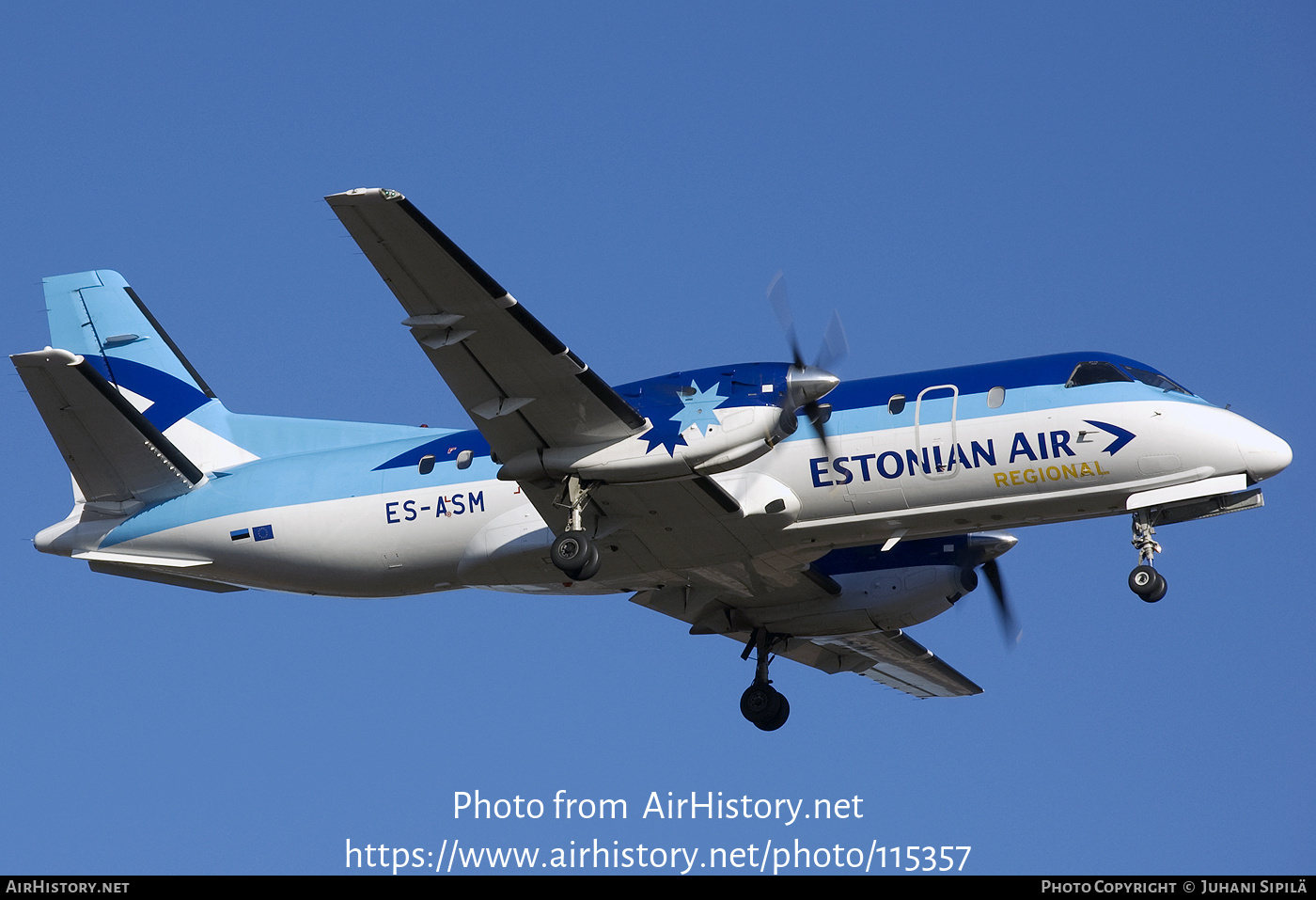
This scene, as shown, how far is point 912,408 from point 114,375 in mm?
12032

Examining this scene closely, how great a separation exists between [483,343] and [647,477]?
7.78 ft

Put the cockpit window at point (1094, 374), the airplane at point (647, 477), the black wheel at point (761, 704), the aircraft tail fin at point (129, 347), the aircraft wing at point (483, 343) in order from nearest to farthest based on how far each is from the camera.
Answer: the aircraft wing at point (483, 343)
the airplane at point (647, 477)
the cockpit window at point (1094, 374)
the black wheel at point (761, 704)
the aircraft tail fin at point (129, 347)

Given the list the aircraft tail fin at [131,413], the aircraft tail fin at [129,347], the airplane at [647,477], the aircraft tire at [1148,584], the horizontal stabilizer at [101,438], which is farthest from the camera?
the aircraft tail fin at [129,347]

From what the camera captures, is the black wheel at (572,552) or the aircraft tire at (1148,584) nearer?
the aircraft tire at (1148,584)

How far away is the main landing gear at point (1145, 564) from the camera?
651 inches

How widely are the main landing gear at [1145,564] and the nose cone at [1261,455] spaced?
4.02 feet

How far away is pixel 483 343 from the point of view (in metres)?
16.5

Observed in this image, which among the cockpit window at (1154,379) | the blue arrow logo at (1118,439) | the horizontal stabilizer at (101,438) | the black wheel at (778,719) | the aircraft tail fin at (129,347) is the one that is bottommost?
the black wheel at (778,719)

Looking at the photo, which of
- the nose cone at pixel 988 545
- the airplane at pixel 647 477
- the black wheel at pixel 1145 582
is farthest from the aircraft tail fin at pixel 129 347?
the black wheel at pixel 1145 582

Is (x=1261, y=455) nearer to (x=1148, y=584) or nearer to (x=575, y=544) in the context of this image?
(x=1148, y=584)

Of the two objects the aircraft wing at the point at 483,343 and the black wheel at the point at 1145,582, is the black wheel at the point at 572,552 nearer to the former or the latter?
the aircraft wing at the point at 483,343

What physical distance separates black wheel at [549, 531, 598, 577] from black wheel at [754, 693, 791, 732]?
537 cm

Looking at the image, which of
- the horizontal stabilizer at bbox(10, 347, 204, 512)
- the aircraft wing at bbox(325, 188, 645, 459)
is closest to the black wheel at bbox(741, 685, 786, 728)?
the aircraft wing at bbox(325, 188, 645, 459)
